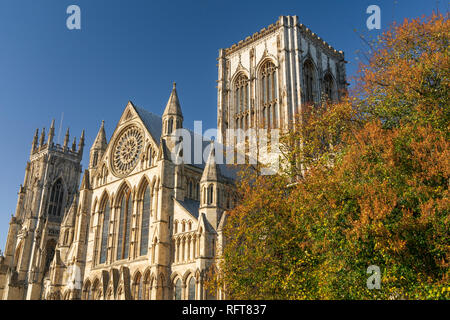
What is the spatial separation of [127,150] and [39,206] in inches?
1526

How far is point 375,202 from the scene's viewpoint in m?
13.1

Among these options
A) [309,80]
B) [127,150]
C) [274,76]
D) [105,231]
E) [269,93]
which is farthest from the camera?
[309,80]

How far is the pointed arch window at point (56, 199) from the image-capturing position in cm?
7138

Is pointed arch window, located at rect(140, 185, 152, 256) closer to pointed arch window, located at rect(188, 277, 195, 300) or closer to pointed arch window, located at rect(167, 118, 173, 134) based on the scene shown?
pointed arch window, located at rect(167, 118, 173, 134)

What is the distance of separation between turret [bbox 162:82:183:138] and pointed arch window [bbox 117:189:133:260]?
22.6 ft

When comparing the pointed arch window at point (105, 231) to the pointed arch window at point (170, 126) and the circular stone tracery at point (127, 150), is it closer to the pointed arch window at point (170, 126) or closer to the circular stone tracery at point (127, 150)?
the circular stone tracery at point (127, 150)

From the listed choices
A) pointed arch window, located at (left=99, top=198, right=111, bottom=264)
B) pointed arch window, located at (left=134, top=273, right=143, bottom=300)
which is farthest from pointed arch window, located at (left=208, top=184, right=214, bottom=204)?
pointed arch window, located at (left=99, top=198, right=111, bottom=264)

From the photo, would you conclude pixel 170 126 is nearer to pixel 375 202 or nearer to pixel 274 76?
pixel 375 202

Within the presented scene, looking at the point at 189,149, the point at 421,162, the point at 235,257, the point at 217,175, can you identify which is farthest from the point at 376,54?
the point at 189,149

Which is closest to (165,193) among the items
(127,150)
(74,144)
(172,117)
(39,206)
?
(172,117)

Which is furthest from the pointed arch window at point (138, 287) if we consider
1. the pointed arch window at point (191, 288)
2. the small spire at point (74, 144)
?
the small spire at point (74, 144)

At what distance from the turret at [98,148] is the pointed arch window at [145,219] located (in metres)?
9.13

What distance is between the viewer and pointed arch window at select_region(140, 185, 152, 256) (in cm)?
3400
